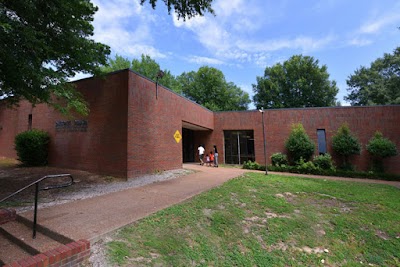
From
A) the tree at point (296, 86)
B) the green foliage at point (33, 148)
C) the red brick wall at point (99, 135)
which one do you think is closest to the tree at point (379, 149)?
the tree at point (296, 86)

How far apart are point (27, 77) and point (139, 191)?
4904mm

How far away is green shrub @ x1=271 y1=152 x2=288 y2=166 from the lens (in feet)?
53.3

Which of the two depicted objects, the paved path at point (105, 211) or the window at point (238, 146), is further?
the window at point (238, 146)

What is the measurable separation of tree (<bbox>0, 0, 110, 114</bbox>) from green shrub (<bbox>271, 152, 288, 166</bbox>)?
1348 centimetres

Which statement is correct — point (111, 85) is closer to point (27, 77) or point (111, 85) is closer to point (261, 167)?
point (27, 77)

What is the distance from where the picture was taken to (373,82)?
28.6 meters

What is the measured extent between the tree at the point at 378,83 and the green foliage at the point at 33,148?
3124cm

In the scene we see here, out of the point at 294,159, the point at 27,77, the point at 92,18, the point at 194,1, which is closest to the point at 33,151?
the point at 27,77

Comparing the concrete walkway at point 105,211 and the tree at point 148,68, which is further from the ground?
the tree at point 148,68

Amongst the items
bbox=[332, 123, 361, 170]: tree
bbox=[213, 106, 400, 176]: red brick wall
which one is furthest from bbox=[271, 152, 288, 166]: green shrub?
bbox=[332, 123, 361, 170]: tree

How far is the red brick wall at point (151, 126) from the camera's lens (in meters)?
9.54

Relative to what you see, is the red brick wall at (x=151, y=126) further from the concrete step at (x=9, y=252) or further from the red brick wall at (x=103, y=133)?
the concrete step at (x=9, y=252)

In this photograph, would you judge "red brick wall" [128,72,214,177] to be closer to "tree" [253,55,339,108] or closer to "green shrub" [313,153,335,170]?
"green shrub" [313,153,335,170]

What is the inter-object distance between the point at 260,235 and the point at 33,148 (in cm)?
1270
